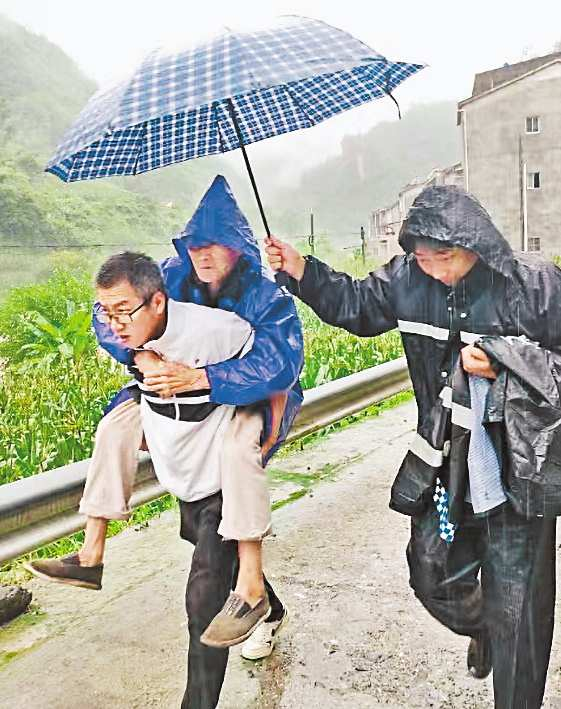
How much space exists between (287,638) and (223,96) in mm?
1727

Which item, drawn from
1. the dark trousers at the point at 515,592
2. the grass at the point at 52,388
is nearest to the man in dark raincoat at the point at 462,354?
the dark trousers at the point at 515,592

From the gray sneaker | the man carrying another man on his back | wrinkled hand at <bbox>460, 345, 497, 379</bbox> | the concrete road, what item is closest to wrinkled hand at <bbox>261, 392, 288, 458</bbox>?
the man carrying another man on his back

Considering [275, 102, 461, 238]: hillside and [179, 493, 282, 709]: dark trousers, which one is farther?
[275, 102, 461, 238]: hillside

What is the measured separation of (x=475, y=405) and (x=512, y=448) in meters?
0.13

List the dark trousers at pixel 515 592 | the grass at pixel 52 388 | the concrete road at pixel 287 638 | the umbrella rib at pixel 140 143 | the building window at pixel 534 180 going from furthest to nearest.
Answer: the grass at pixel 52 388, the concrete road at pixel 287 638, the umbrella rib at pixel 140 143, the building window at pixel 534 180, the dark trousers at pixel 515 592

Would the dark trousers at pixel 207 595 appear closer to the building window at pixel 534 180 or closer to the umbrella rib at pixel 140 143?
the umbrella rib at pixel 140 143

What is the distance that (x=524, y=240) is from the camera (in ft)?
8.16

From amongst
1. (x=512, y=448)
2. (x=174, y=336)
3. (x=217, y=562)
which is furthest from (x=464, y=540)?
(x=174, y=336)

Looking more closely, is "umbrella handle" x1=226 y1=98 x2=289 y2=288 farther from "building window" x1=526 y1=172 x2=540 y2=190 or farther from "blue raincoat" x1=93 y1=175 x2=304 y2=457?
"building window" x1=526 y1=172 x2=540 y2=190

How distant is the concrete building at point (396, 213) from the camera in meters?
2.54

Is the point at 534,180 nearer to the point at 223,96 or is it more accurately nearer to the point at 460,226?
the point at 460,226

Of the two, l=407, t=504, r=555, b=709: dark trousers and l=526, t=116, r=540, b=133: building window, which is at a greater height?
l=526, t=116, r=540, b=133: building window

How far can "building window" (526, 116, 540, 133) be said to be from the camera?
2.61 metres

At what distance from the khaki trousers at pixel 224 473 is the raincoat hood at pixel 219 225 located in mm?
410
